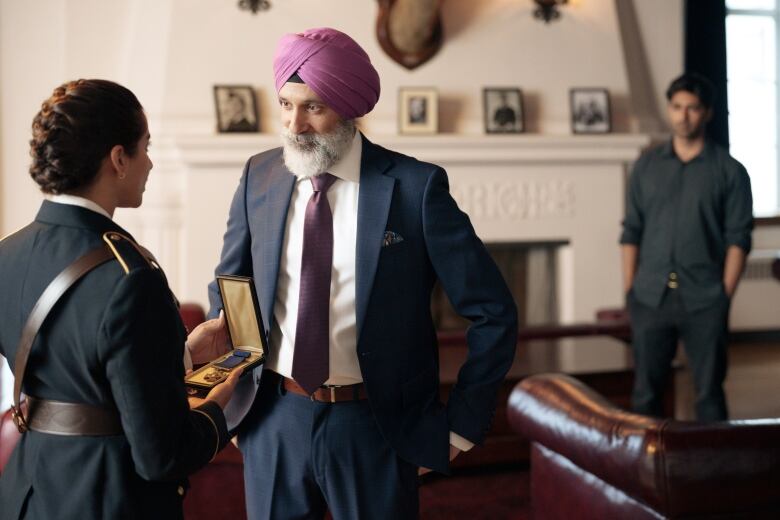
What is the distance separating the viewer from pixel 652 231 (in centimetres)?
394

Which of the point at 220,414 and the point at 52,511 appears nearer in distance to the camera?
the point at 52,511

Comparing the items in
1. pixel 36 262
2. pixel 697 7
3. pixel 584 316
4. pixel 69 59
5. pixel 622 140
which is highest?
pixel 697 7

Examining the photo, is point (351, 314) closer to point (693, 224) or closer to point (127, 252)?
point (127, 252)

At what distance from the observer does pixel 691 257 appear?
378 centimetres

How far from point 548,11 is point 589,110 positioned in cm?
75

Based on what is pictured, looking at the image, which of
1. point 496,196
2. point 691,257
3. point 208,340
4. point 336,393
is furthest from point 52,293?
point 496,196

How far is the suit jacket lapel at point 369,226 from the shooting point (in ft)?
5.84

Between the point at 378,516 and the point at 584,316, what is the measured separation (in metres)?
4.98

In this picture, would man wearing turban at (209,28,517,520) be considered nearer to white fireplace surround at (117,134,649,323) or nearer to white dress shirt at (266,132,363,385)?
white dress shirt at (266,132,363,385)

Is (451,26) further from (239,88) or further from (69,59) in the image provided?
(69,59)

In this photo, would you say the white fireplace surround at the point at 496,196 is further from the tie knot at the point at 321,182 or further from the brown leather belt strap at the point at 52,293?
the brown leather belt strap at the point at 52,293

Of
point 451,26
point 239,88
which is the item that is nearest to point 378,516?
point 239,88

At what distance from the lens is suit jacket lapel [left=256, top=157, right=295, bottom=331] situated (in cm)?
183

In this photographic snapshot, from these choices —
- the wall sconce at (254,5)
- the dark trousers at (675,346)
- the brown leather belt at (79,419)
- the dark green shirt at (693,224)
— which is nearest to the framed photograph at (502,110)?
the wall sconce at (254,5)
